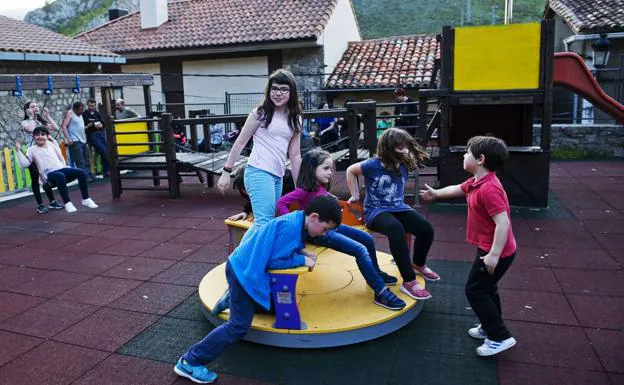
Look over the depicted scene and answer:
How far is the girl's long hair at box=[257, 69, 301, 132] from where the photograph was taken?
3881 mm

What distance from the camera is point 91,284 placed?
16.0 feet

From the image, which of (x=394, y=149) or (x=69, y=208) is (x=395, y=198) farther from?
(x=69, y=208)

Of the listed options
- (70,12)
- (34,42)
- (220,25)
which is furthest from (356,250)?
(70,12)

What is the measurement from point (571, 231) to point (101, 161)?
965 centimetres

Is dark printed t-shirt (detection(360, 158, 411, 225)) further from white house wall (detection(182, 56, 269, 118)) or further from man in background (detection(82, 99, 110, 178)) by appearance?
white house wall (detection(182, 56, 269, 118))

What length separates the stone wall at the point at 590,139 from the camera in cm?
1270

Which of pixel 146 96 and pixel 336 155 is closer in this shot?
pixel 336 155

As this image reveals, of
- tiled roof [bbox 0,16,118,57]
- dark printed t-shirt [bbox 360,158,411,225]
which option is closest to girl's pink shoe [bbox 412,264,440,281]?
dark printed t-shirt [bbox 360,158,411,225]

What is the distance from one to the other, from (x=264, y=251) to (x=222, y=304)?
730mm

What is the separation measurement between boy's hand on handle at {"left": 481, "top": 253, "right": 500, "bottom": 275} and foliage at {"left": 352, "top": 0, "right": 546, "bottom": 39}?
34.9 metres

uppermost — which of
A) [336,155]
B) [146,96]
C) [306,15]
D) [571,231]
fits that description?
[306,15]

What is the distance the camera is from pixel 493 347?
3.27 meters

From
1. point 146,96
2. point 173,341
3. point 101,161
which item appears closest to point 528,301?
point 173,341

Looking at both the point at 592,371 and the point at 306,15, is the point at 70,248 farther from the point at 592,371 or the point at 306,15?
the point at 306,15
